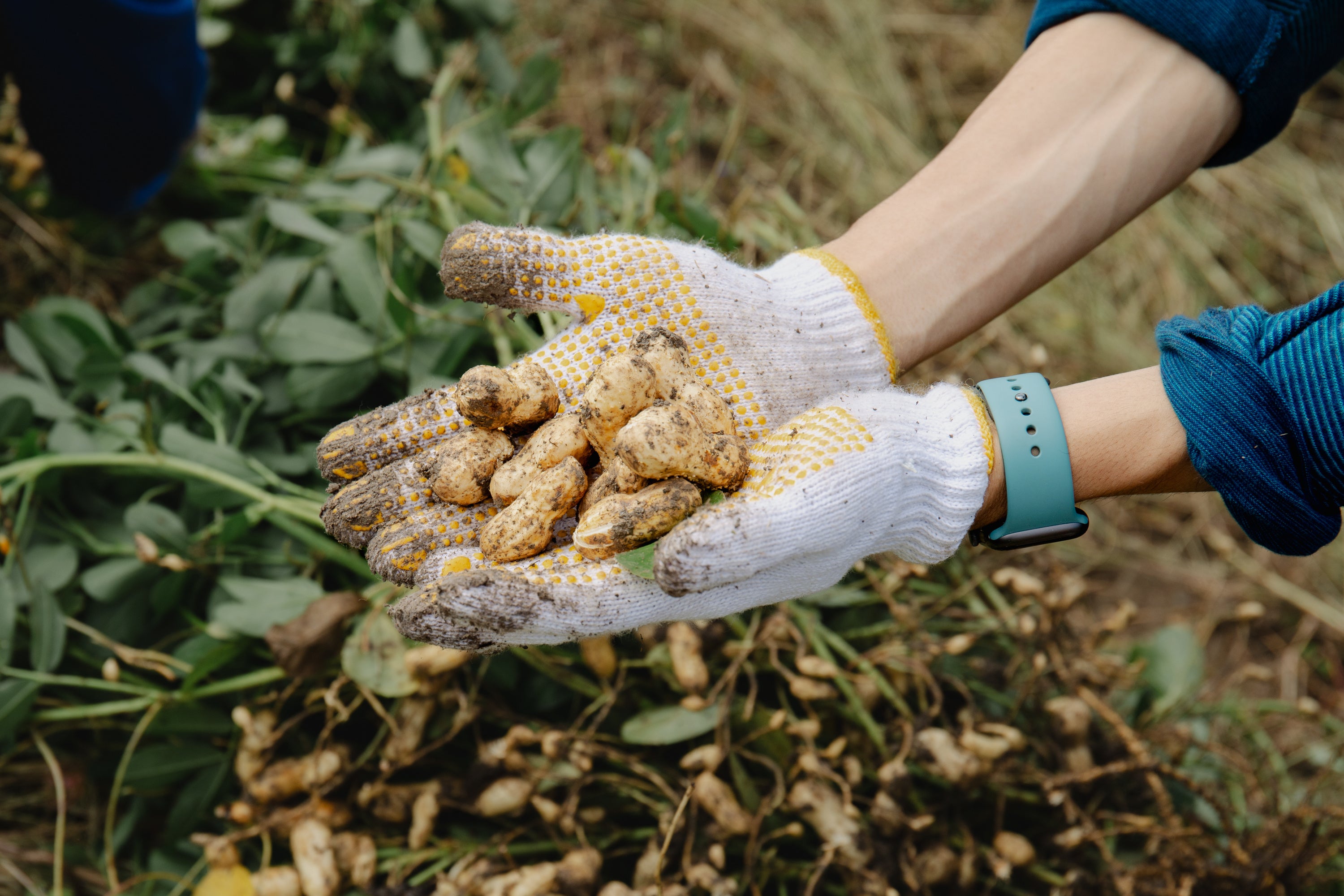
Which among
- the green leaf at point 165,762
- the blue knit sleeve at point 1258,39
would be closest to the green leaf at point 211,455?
the green leaf at point 165,762

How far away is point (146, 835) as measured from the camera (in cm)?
118

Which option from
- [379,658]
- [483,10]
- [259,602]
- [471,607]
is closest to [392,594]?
[379,658]

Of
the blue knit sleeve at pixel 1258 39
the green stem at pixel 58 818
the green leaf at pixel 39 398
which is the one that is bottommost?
the green stem at pixel 58 818

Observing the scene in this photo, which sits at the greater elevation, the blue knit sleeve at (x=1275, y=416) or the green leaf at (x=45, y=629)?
the blue knit sleeve at (x=1275, y=416)

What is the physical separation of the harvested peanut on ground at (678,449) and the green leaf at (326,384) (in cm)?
60

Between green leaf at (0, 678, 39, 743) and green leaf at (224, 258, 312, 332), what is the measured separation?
57cm

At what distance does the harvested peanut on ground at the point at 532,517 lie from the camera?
32.3 inches

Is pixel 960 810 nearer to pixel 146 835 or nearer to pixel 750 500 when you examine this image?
pixel 750 500

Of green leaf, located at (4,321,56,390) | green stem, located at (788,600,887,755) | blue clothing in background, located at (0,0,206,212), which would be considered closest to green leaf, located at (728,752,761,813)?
green stem, located at (788,600,887,755)

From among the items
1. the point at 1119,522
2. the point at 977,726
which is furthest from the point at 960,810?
the point at 1119,522

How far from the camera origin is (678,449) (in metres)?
0.79

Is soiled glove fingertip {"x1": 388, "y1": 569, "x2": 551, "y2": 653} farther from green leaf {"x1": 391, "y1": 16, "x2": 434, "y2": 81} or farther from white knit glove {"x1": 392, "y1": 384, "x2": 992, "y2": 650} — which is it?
green leaf {"x1": 391, "y1": 16, "x2": 434, "y2": 81}

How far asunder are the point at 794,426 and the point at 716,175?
859 millimetres

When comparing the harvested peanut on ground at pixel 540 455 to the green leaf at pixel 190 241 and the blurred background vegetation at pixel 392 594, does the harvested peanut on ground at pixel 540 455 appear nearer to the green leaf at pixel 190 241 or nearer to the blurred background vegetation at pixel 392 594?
the blurred background vegetation at pixel 392 594
